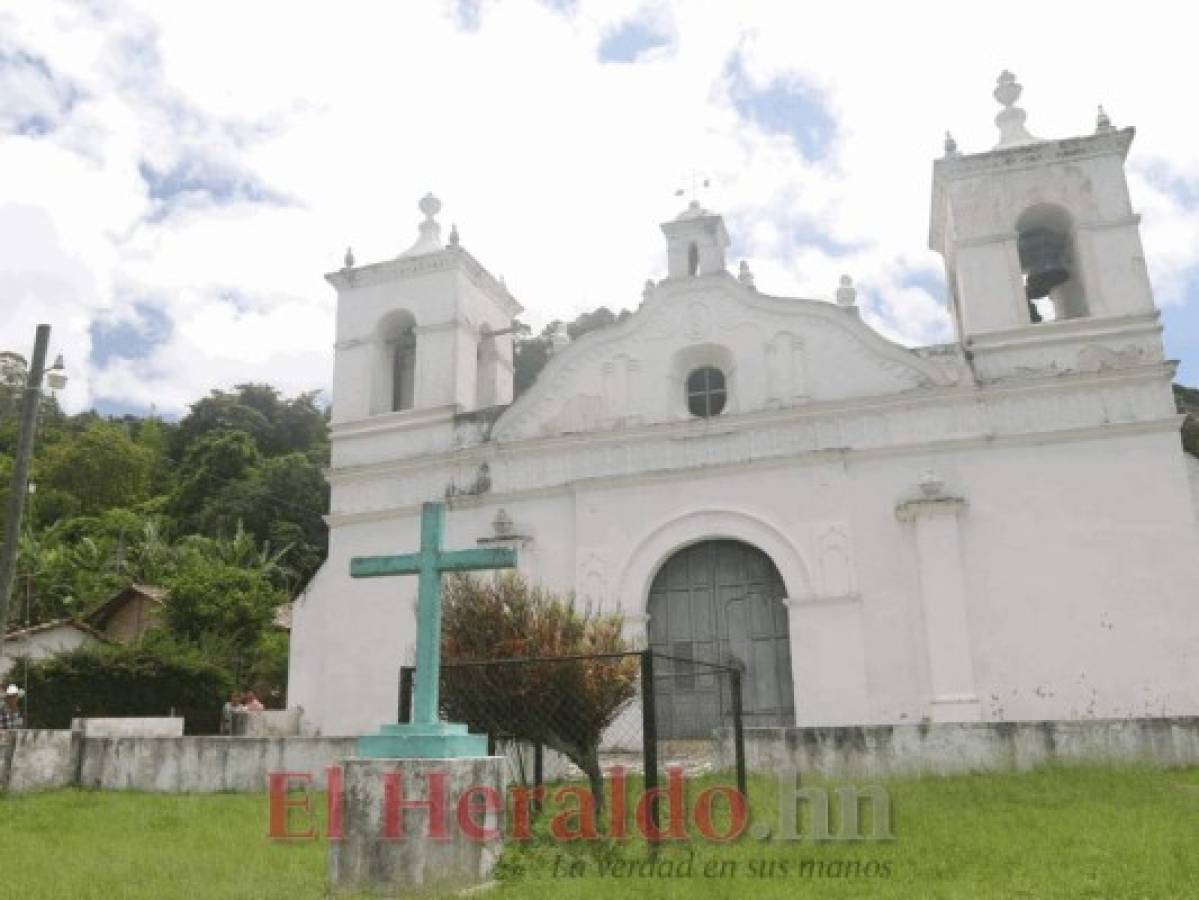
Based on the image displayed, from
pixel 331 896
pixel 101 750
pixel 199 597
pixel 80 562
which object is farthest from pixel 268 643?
pixel 331 896

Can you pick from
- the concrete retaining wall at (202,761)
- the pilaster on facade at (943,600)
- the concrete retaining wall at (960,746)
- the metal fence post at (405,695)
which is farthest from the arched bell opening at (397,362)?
the metal fence post at (405,695)

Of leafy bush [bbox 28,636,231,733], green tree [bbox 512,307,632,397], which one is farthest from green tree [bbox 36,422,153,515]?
leafy bush [bbox 28,636,231,733]

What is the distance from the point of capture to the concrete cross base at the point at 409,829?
5.50m

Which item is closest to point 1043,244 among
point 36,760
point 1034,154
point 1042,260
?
point 1042,260

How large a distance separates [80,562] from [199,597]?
11257 millimetres

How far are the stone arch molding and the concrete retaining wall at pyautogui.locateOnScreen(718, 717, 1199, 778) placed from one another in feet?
12.6

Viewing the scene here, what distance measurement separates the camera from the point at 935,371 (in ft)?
44.2

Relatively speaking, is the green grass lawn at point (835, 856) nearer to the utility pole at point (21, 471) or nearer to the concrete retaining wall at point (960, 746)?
the concrete retaining wall at point (960, 746)

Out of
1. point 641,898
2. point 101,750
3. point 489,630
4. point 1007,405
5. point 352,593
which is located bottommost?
point 641,898

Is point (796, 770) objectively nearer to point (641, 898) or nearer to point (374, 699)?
point (641, 898)

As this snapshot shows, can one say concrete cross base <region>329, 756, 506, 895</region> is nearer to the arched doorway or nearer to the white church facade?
the arched doorway

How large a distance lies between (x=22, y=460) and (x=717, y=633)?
859 centimetres

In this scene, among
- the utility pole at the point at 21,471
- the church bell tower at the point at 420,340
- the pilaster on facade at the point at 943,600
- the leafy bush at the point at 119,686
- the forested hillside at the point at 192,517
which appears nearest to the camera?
the utility pole at the point at 21,471

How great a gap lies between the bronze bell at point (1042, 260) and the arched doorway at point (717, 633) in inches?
211
